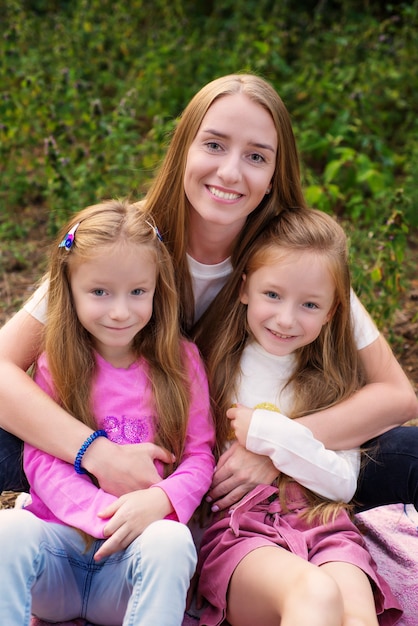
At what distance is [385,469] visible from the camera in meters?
2.14

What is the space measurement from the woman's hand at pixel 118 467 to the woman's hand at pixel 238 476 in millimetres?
200

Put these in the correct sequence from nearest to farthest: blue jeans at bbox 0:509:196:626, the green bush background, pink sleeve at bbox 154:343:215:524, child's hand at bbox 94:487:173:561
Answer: blue jeans at bbox 0:509:196:626 → child's hand at bbox 94:487:173:561 → pink sleeve at bbox 154:343:215:524 → the green bush background

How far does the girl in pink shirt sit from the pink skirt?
0.44 ft

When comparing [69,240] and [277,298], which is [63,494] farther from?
[277,298]

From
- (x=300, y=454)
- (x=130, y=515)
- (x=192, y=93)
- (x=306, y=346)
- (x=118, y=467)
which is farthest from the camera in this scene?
(x=192, y=93)

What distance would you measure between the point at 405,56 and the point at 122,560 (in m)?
4.42

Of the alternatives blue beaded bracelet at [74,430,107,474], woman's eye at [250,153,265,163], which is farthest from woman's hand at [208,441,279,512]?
woman's eye at [250,153,265,163]

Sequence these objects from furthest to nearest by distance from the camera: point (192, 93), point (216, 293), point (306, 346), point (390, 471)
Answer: point (192, 93), point (216, 293), point (306, 346), point (390, 471)

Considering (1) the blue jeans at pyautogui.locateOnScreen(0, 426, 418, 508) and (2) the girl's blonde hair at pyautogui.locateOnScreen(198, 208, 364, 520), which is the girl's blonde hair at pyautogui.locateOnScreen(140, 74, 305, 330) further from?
(1) the blue jeans at pyautogui.locateOnScreen(0, 426, 418, 508)

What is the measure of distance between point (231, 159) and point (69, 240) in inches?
19.6

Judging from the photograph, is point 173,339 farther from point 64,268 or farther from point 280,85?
point 280,85

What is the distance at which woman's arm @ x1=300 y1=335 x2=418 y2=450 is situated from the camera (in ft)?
7.03

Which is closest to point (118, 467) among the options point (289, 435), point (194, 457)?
point (194, 457)

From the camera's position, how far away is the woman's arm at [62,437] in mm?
1921
